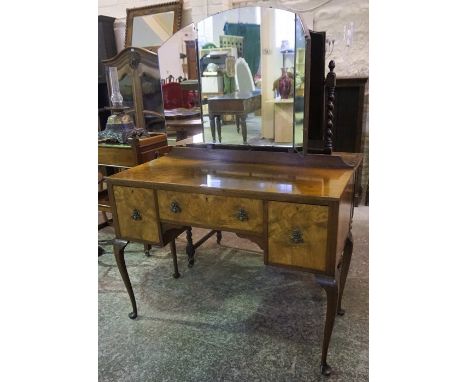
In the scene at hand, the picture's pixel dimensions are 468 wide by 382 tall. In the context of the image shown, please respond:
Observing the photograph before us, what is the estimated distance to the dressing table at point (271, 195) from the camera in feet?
3.89

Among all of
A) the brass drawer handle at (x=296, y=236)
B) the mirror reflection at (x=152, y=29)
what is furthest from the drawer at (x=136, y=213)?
the mirror reflection at (x=152, y=29)

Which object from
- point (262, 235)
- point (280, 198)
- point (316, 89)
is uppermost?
point (316, 89)

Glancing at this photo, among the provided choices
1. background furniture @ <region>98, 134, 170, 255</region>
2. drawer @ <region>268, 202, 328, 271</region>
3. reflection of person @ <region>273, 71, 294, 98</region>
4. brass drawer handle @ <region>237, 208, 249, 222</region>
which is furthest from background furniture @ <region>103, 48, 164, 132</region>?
drawer @ <region>268, 202, 328, 271</region>

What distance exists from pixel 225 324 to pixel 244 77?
1161 millimetres

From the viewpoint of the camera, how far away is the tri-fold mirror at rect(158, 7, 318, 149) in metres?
1.46

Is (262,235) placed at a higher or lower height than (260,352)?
higher

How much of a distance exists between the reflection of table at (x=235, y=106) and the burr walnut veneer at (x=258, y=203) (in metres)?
0.13

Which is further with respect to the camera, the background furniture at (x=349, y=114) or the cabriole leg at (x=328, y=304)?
the background furniture at (x=349, y=114)

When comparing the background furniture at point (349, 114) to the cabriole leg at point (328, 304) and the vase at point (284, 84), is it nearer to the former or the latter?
the vase at point (284, 84)

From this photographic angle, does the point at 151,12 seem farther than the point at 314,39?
Yes

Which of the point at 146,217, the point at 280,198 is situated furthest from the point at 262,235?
the point at 146,217

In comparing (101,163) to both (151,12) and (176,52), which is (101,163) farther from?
(151,12)
